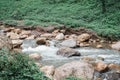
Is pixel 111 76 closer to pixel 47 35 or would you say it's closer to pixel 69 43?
pixel 69 43

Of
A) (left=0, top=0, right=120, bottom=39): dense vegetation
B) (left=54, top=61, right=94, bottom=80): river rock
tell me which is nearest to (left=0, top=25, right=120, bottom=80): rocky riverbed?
(left=54, top=61, right=94, bottom=80): river rock

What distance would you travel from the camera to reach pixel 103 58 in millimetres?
13078

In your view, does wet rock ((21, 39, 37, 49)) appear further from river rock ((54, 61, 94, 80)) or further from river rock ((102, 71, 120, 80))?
river rock ((54, 61, 94, 80))

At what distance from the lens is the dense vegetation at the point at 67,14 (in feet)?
62.7

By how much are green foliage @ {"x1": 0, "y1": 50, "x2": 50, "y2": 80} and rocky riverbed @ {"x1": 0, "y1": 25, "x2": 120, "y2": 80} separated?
2.72 metres

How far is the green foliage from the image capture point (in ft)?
20.8

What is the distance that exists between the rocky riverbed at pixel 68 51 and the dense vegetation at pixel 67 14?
3.01 feet

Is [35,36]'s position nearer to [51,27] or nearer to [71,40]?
[51,27]

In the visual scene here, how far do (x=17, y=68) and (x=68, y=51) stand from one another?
7.39 m

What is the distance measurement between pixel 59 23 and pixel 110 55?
6.86 m

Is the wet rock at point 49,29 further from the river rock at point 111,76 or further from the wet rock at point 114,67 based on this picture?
the river rock at point 111,76

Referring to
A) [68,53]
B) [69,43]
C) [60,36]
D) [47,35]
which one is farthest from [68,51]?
[47,35]

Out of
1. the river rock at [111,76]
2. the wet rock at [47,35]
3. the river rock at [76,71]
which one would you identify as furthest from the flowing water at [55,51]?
the river rock at [76,71]

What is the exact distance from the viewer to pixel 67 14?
2222 centimetres
